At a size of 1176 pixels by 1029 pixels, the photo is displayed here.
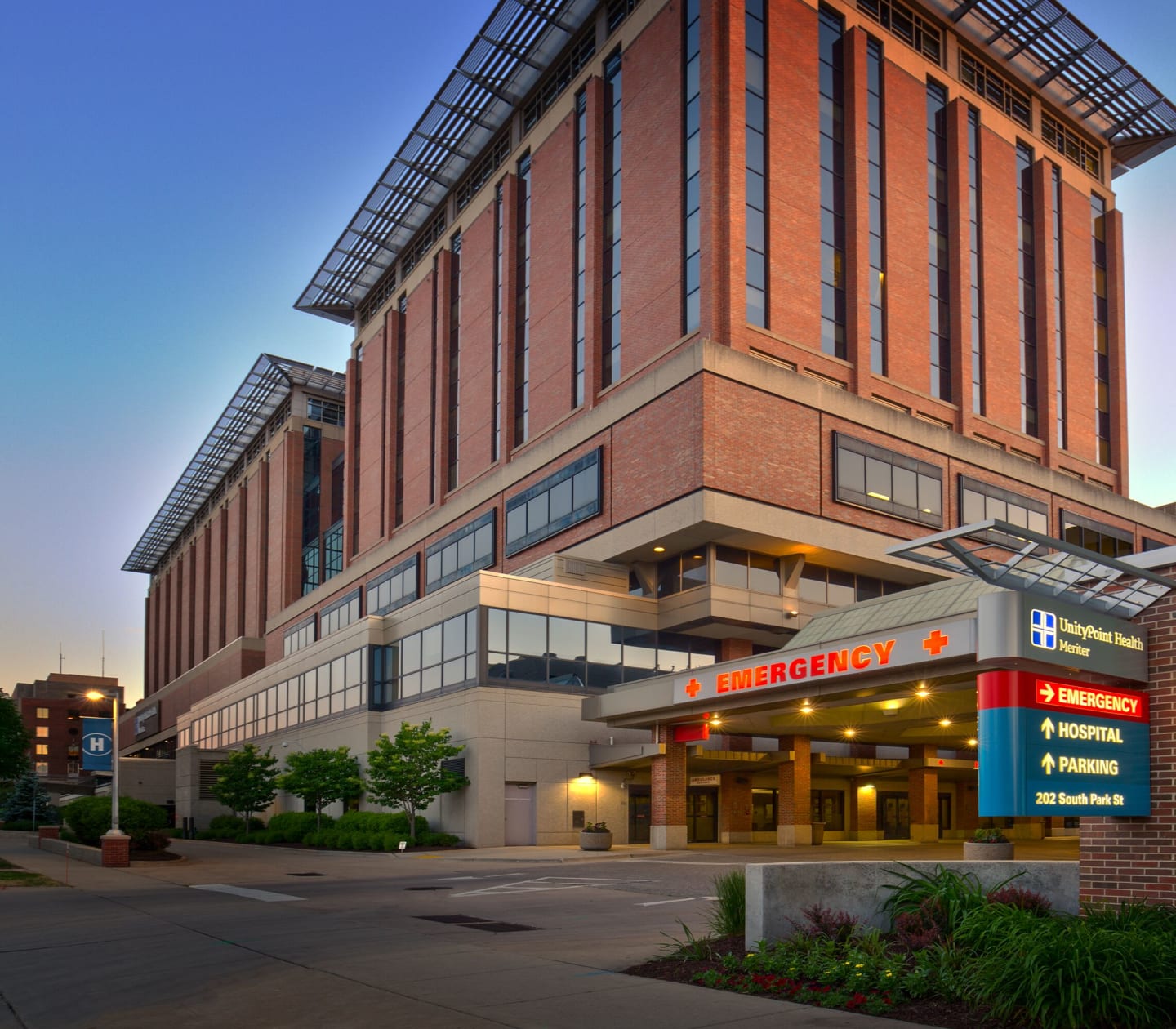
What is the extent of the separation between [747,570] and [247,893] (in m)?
26.9

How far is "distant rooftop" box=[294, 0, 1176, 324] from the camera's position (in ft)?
185

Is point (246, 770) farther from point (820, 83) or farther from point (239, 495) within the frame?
point (239, 495)

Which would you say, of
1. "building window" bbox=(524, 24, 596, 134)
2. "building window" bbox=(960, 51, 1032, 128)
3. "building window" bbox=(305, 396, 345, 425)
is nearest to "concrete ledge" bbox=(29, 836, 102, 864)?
"building window" bbox=(524, 24, 596, 134)

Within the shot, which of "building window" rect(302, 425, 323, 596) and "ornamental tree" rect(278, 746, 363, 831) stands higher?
"building window" rect(302, 425, 323, 596)

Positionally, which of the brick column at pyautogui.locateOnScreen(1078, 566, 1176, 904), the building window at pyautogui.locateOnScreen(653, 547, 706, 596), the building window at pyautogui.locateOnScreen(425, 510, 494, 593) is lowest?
the brick column at pyautogui.locateOnScreen(1078, 566, 1176, 904)

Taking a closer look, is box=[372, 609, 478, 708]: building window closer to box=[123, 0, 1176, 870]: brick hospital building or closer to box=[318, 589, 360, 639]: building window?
box=[123, 0, 1176, 870]: brick hospital building

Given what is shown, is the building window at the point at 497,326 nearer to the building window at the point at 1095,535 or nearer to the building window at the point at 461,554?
the building window at the point at 461,554

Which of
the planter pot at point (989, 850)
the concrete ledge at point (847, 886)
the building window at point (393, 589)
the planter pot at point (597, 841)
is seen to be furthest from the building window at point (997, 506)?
the concrete ledge at point (847, 886)

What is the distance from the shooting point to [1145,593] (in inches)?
499

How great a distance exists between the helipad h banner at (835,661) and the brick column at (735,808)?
1284cm

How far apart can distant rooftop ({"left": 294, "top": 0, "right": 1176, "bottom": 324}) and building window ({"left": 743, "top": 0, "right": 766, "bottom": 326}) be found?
775cm

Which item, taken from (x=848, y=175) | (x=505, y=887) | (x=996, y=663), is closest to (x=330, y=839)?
(x=505, y=887)

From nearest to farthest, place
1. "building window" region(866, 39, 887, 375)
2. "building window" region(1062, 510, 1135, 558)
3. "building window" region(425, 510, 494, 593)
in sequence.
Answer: "building window" region(866, 39, 887, 375)
"building window" region(1062, 510, 1135, 558)
"building window" region(425, 510, 494, 593)

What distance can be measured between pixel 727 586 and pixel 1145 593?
33.6 m
